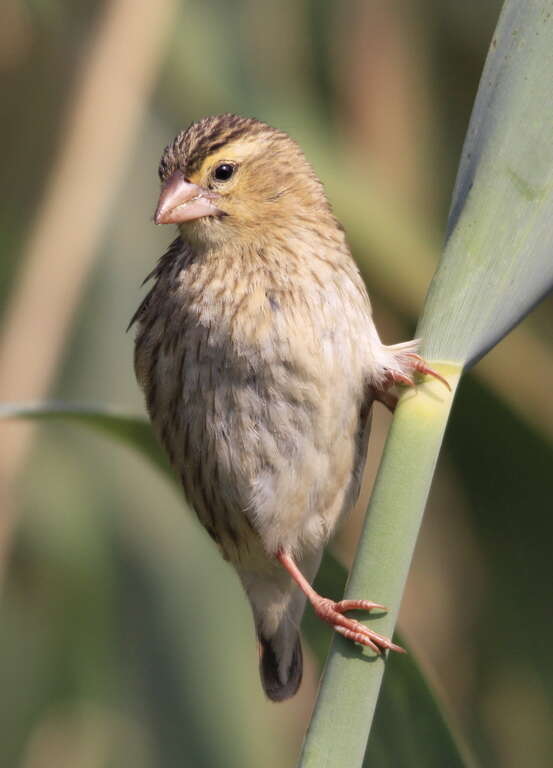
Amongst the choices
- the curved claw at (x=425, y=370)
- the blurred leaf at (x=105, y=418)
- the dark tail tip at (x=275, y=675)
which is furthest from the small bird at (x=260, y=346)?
the curved claw at (x=425, y=370)

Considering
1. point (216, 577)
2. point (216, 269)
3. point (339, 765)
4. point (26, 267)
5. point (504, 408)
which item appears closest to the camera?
point (339, 765)

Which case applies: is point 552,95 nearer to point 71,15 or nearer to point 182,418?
point 182,418

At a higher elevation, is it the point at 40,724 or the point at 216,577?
the point at 216,577

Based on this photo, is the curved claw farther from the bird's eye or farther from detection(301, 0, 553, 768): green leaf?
the bird's eye

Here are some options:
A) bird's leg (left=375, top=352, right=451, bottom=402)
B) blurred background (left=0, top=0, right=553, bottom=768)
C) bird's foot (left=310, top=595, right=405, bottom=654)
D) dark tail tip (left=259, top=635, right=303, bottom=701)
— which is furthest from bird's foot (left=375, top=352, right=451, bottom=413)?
dark tail tip (left=259, top=635, right=303, bottom=701)

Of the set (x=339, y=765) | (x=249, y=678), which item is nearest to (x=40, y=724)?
(x=249, y=678)

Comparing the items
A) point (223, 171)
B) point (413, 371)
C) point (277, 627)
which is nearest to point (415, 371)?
point (413, 371)

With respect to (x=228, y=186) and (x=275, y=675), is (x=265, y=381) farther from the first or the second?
(x=275, y=675)
